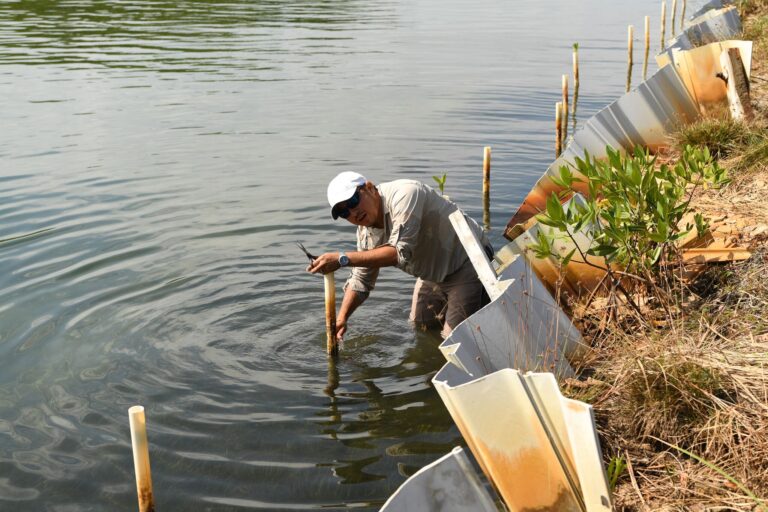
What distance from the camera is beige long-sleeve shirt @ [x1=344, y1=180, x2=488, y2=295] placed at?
654 cm

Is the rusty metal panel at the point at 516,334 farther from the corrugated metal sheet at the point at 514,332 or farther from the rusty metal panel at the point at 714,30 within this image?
the rusty metal panel at the point at 714,30

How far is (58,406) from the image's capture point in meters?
6.77

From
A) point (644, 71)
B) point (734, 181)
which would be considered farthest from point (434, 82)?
point (734, 181)

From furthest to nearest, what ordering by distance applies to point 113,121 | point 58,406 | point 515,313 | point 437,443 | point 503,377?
point 113,121
point 58,406
point 437,443
point 515,313
point 503,377

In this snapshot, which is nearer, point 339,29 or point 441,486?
point 441,486

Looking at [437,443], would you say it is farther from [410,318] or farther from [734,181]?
[734,181]

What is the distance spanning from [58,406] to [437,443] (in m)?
3.02

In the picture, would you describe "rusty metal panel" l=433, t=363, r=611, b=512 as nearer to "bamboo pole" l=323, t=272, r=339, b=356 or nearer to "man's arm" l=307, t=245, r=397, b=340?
"man's arm" l=307, t=245, r=397, b=340

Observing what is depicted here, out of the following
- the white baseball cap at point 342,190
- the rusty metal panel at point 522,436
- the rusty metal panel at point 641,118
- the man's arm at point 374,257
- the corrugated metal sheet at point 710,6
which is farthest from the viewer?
the corrugated metal sheet at point 710,6

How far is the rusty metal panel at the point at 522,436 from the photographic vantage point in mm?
4191

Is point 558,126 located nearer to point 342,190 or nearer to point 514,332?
point 342,190

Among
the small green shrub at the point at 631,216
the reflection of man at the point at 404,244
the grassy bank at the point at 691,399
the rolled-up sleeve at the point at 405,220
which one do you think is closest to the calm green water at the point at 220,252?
the reflection of man at the point at 404,244

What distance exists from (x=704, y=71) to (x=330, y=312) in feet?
22.8

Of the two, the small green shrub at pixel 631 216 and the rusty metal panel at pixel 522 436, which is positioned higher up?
the small green shrub at pixel 631 216
